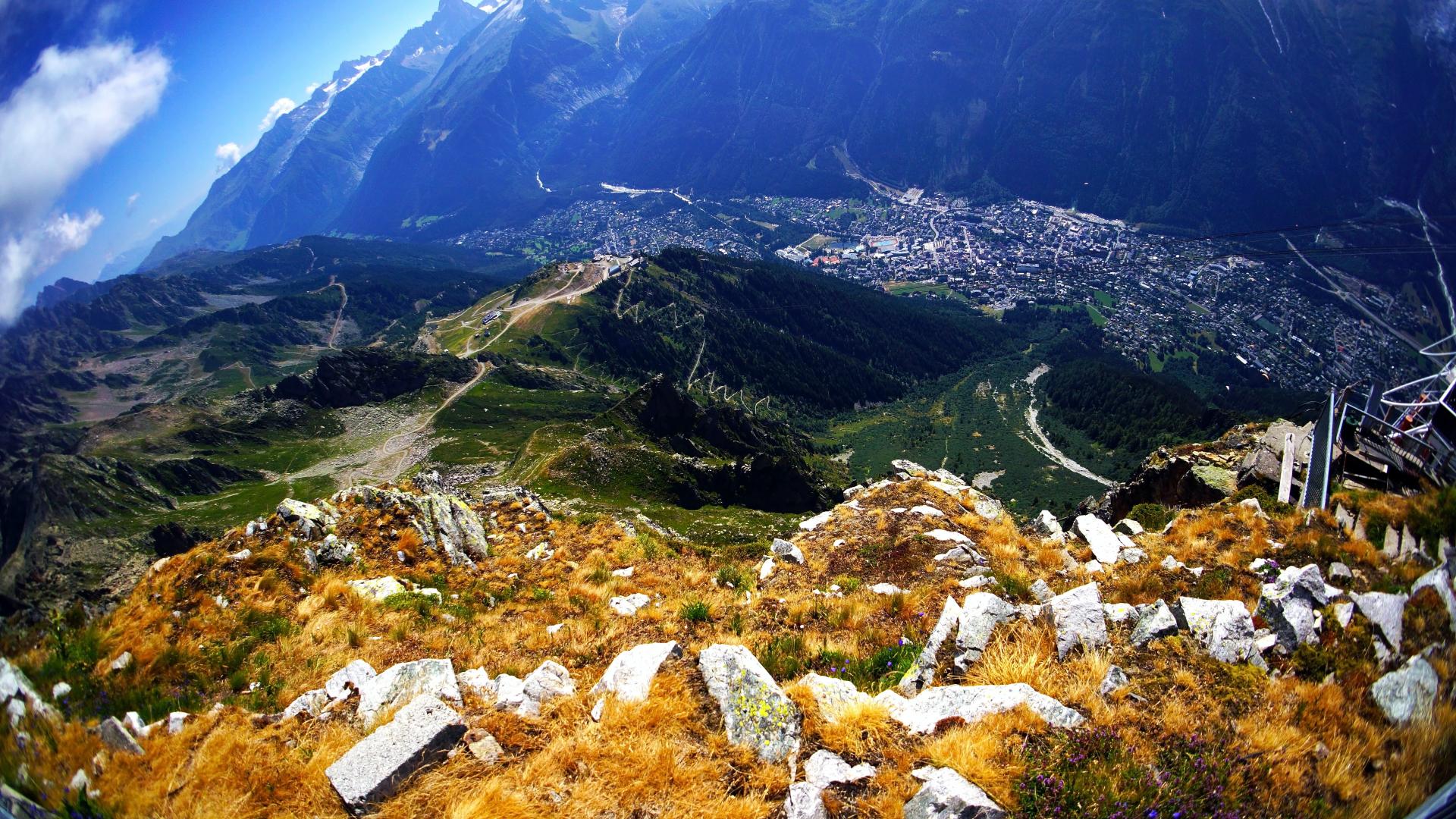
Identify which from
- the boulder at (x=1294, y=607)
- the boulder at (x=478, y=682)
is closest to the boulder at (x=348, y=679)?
the boulder at (x=478, y=682)

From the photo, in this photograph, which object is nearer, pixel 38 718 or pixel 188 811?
pixel 38 718

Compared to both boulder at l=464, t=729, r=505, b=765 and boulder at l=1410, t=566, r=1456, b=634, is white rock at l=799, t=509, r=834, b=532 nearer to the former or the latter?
boulder at l=464, t=729, r=505, b=765

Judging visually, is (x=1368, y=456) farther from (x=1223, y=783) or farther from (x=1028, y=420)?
(x=1028, y=420)

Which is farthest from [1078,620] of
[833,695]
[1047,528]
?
[1047,528]

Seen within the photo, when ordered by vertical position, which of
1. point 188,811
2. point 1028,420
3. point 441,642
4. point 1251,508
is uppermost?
point 188,811

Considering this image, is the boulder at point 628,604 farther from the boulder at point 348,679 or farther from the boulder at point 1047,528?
the boulder at point 1047,528

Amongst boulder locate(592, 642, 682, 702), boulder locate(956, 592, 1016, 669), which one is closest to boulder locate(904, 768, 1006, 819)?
boulder locate(956, 592, 1016, 669)

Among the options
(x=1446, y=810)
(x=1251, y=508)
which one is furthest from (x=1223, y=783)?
(x=1251, y=508)
